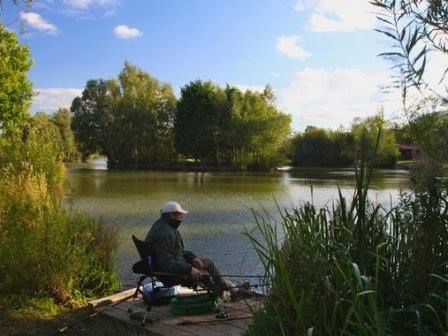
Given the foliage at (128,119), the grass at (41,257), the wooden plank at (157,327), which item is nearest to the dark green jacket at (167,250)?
the wooden plank at (157,327)

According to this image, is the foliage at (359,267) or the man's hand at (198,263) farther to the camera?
the man's hand at (198,263)

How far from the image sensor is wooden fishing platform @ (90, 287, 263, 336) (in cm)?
446

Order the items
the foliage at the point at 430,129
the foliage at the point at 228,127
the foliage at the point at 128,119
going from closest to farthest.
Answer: the foliage at the point at 430,129
the foliage at the point at 228,127
the foliage at the point at 128,119

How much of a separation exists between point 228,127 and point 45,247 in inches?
1946

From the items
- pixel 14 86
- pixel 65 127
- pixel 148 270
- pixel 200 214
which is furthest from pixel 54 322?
pixel 65 127

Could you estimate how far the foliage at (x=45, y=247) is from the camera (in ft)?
18.8

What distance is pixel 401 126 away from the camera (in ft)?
9.37

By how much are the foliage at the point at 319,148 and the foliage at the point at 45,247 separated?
203ft

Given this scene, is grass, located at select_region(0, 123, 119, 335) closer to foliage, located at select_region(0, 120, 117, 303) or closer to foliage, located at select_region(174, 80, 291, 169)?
foliage, located at select_region(0, 120, 117, 303)

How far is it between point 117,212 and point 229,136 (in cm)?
3676

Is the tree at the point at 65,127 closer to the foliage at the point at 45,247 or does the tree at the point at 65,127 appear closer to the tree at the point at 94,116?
the tree at the point at 94,116

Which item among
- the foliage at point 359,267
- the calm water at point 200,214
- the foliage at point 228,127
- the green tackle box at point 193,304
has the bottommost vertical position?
the calm water at point 200,214

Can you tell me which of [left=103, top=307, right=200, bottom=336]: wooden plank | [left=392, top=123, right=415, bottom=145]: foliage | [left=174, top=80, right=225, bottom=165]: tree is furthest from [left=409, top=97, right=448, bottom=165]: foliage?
[left=174, top=80, right=225, bottom=165]: tree

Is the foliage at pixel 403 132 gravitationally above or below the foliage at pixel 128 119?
below
